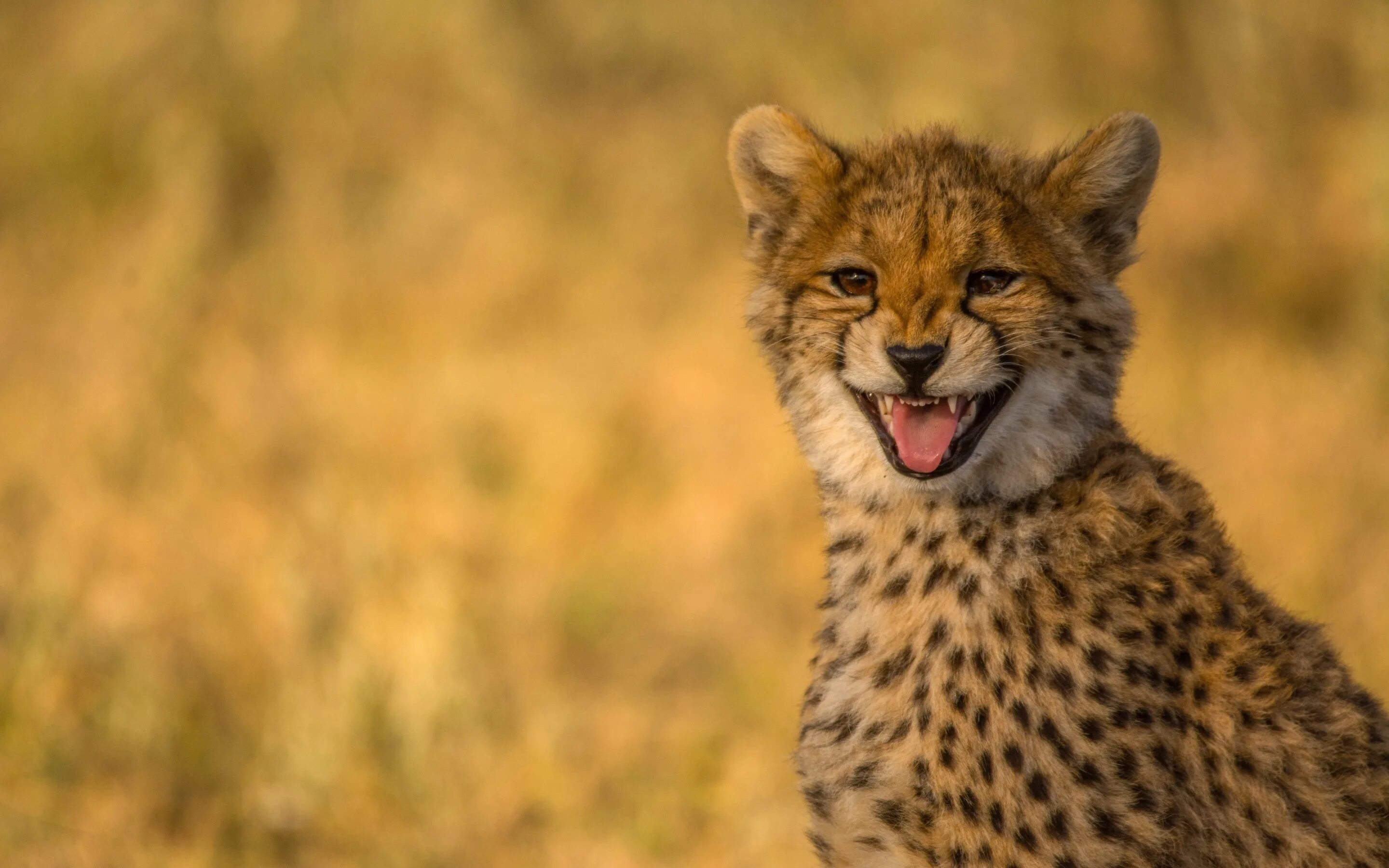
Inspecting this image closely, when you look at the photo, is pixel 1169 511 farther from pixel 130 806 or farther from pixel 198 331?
pixel 198 331

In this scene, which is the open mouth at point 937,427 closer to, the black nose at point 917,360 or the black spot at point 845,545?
the black nose at point 917,360

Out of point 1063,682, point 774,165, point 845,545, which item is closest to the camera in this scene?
point 1063,682

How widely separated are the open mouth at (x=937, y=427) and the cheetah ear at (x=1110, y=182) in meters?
0.33

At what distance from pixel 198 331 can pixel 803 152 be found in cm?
429

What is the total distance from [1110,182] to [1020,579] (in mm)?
654

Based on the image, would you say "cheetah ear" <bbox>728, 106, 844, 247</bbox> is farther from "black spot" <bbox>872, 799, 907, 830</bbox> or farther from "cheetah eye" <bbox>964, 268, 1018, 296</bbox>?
"black spot" <bbox>872, 799, 907, 830</bbox>

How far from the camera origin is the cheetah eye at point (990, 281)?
96.7 inches

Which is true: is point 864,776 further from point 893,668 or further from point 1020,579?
point 1020,579

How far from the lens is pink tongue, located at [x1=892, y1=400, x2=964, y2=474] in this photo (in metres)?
2.41

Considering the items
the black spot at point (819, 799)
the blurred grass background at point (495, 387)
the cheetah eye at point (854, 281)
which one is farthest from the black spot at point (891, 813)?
the blurred grass background at point (495, 387)

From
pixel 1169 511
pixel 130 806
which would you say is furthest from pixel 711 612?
pixel 1169 511

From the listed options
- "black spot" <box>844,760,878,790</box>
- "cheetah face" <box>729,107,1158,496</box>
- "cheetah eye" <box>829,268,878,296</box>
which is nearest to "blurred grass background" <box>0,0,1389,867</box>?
"black spot" <box>844,760,878,790</box>

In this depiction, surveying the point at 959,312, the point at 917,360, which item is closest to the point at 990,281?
the point at 959,312

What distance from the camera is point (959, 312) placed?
7.91ft
